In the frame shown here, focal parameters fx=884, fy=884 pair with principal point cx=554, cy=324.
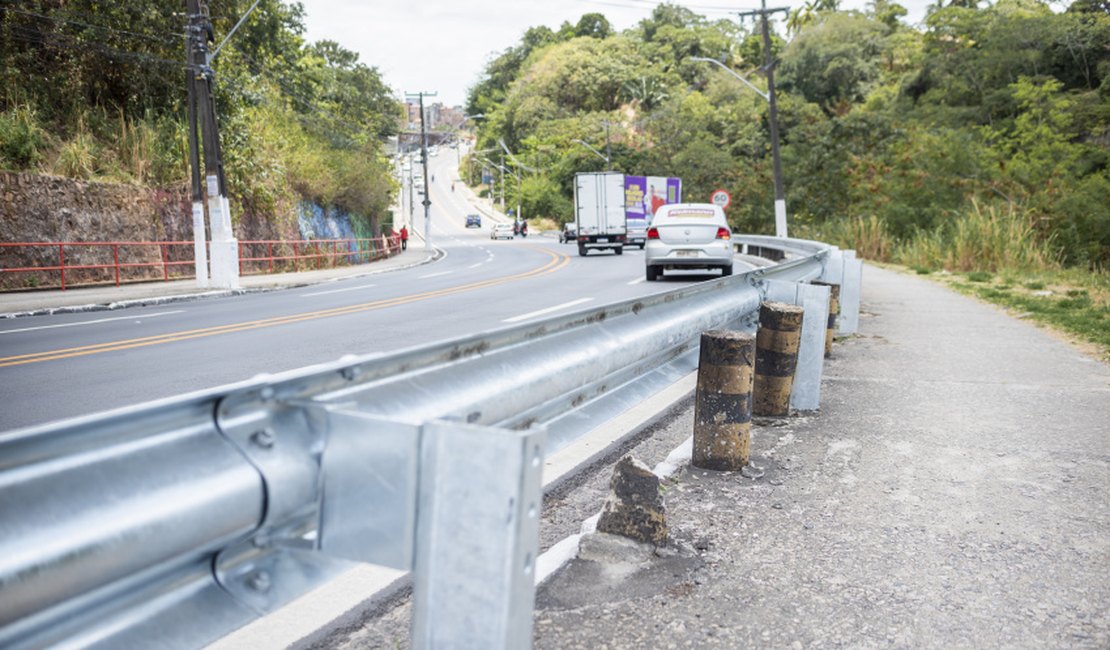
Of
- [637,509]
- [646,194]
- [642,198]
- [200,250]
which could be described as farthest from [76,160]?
[646,194]

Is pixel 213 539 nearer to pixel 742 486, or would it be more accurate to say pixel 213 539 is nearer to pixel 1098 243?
pixel 742 486

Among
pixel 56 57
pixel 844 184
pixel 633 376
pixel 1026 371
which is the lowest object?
pixel 1026 371

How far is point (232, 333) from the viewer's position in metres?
11.7

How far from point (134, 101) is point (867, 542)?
30.2 metres

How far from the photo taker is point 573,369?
10.8ft

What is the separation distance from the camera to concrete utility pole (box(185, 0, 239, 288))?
21312 mm

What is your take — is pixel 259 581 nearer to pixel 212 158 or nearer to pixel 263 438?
pixel 263 438

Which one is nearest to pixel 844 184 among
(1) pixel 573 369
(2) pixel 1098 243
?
(2) pixel 1098 243

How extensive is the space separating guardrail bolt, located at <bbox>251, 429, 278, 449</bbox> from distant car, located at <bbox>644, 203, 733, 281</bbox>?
1845 centimetres

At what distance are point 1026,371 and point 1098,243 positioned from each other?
684 inches

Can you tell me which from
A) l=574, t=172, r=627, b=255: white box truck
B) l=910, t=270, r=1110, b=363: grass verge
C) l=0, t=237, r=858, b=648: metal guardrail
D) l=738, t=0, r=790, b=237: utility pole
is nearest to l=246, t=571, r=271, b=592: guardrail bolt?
l=0, t=237, r=858, b=648: metal guardrail

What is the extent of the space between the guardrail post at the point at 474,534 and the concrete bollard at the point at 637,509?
221 cm

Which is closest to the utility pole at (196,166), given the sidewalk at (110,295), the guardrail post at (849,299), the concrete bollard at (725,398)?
the sidewalk at (110,295)

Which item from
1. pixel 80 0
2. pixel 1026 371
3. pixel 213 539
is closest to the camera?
pixel 213 539
